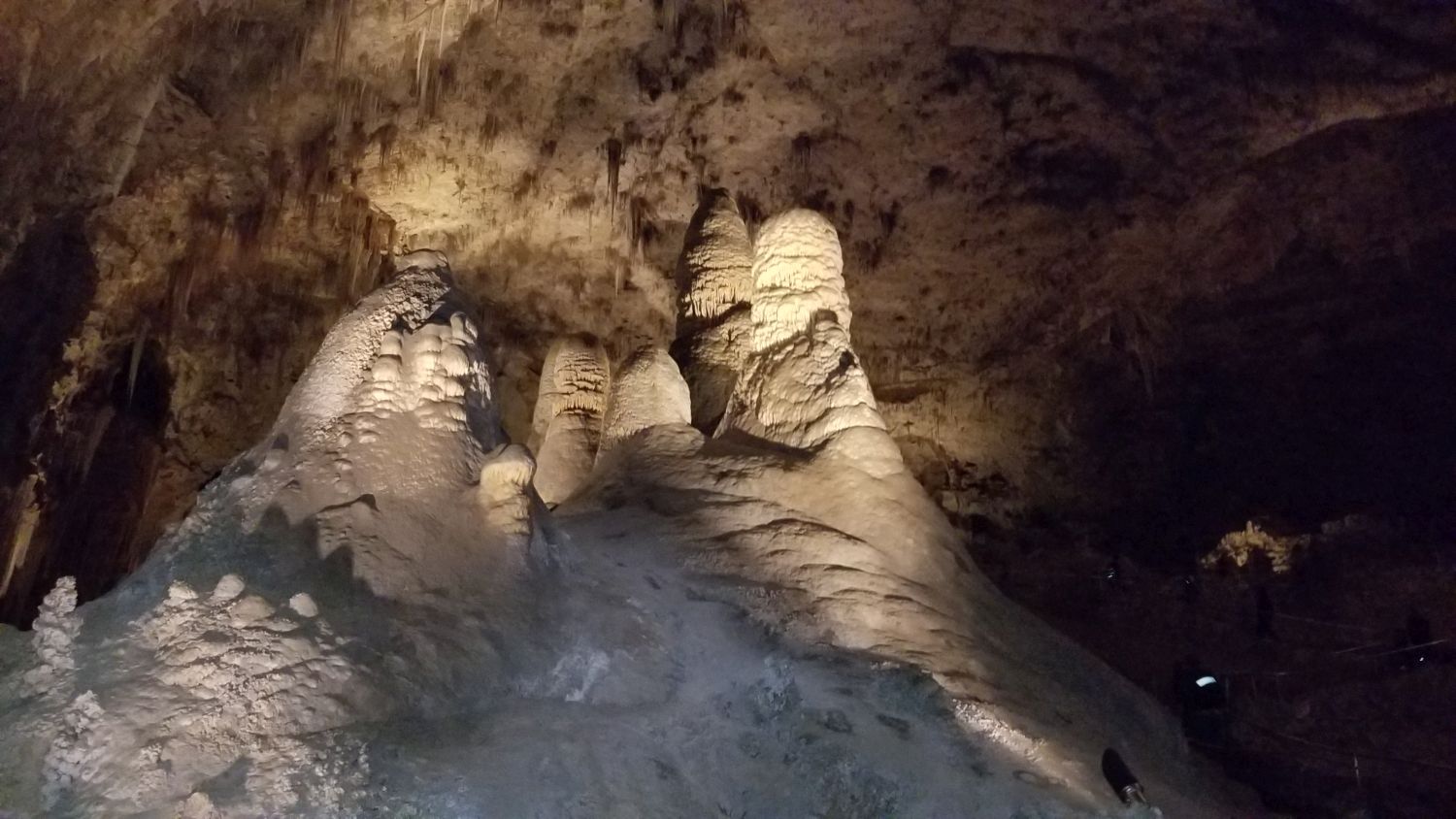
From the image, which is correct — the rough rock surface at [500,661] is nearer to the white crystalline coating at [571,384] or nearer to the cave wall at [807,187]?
the white crystalline coating at [571,384]

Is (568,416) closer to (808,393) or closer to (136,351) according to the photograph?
A: (808,393)

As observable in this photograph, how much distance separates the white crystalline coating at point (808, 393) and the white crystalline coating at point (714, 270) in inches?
99.7

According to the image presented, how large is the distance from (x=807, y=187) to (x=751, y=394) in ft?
19.1

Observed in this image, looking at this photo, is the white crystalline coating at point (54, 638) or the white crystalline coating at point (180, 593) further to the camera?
the white crystalline coating at point (180, 593)

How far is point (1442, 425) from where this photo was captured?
1303cm

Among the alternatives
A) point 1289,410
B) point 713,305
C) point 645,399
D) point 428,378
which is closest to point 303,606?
point 428,378

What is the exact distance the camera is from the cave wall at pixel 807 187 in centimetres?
1234

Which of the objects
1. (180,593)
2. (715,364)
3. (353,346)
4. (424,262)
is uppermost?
(424,262)

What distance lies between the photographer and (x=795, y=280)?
9.38 m

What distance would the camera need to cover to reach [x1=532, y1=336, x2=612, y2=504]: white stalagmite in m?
10.5

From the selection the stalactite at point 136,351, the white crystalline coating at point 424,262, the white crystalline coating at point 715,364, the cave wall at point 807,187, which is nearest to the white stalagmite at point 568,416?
the white crystalline coating at point 715,364

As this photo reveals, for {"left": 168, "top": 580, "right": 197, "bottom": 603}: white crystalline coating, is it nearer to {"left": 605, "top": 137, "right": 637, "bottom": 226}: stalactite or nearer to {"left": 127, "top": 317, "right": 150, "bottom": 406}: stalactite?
{"left": 605, "top": 137, "right": 637, "bottom": 226}: stalactite

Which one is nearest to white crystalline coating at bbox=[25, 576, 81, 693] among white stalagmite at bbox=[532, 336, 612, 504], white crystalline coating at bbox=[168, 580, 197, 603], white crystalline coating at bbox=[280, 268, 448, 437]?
white crystalline coating at bbox=[168, 580, 197, 603]

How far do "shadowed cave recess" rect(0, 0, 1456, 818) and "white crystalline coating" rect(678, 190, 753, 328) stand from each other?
0.07m
